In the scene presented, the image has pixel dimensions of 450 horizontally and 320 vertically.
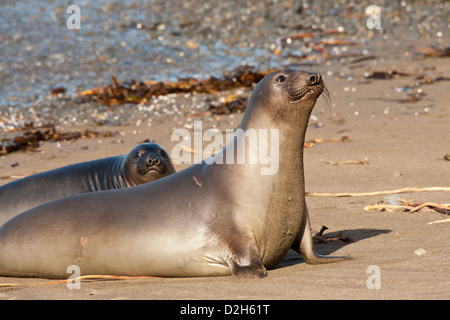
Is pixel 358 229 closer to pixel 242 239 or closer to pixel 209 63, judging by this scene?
pixel 242 239

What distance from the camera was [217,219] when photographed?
450 centimetres

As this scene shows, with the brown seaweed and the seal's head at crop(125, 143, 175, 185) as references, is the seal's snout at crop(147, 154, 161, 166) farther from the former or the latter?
the brown seaweed

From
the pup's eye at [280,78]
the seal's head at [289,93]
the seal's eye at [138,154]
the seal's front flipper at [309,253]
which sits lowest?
the seal's front flipper at [309,253]

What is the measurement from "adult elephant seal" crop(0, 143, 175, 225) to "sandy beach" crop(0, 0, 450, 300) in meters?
1.42

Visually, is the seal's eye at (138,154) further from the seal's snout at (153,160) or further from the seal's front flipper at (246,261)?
the seal's front flipper at (246,261)

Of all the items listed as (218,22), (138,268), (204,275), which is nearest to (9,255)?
(138,268)

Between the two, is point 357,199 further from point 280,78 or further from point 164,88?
point 164,88

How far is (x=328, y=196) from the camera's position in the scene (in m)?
6.78

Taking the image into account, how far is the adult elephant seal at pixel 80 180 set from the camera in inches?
263

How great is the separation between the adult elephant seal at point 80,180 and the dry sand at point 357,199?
1.44 metres

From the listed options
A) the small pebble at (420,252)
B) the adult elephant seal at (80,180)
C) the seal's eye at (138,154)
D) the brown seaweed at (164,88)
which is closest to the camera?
the small pebble at (420,252)

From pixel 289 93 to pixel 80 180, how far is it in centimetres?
302

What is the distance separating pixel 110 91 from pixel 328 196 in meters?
6.09

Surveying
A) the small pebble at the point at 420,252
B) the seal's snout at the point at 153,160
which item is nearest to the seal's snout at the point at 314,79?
the small pebble at the point at 420,252
